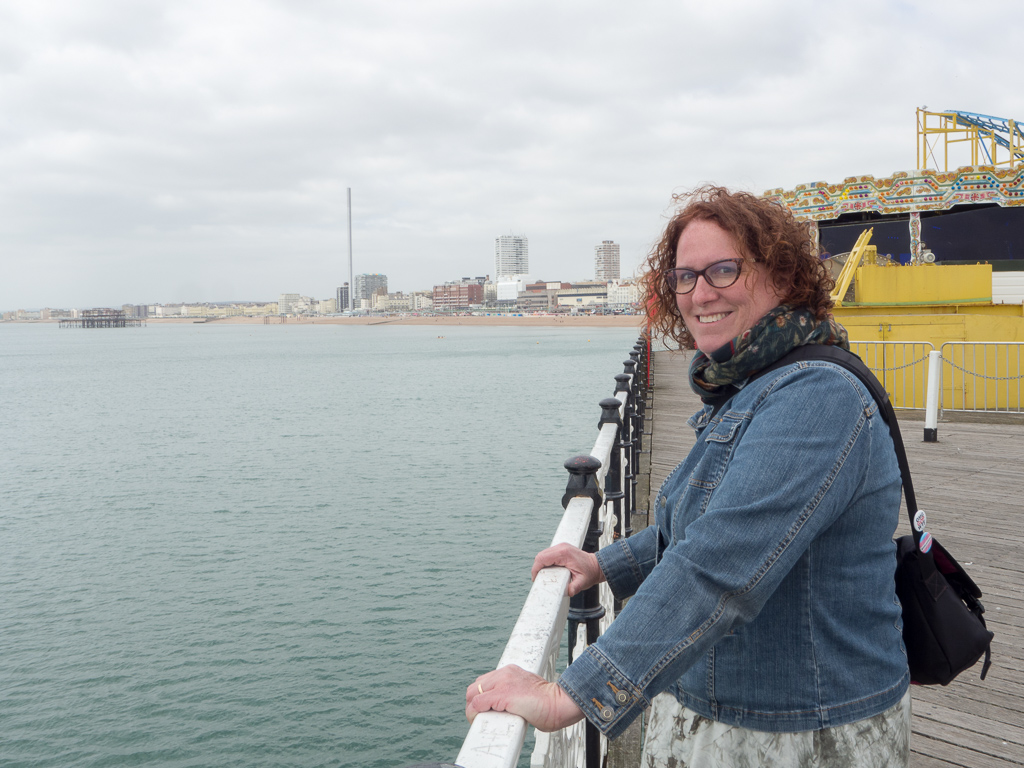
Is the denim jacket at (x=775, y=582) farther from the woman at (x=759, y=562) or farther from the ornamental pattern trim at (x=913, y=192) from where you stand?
the ornamental pattern trim at (x=913, y=192)

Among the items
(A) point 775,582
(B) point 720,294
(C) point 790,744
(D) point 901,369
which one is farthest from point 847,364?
(D) point 901,369

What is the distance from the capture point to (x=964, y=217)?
52.9 feet

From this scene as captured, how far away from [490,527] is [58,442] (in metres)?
20.9

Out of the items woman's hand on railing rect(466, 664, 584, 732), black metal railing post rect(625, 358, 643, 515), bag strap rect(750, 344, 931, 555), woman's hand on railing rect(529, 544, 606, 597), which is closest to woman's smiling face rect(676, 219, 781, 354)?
bag strap rect(750, 344, 931, 555)

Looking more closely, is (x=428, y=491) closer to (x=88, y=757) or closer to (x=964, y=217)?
(x=88, y=757)

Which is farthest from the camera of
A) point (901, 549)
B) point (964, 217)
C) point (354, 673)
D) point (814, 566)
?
point (964, 217)

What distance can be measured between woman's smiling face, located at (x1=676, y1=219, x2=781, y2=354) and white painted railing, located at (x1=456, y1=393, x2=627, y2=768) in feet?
2.24

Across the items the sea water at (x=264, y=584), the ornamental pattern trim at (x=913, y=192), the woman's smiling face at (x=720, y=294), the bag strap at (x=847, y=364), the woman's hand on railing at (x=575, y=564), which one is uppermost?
the ornamental pattern trim at (x=913, y=192)

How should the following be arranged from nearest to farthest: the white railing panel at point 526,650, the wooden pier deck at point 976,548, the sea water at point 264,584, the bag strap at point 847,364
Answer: the white railing panel at point 526,650
the bag strap at point 847,364
the wooden pier deck at point 976,548
the sea water at point 264,584

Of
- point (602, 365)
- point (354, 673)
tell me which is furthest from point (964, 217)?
point (602, 365)

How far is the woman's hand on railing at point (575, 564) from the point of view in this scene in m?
1.92

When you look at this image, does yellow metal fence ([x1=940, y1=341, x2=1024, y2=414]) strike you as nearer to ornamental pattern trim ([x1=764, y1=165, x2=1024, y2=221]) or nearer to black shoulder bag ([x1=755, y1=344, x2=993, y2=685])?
ornamental pattern trim ([x1=764, y1=165, x2=1024, y2=221])

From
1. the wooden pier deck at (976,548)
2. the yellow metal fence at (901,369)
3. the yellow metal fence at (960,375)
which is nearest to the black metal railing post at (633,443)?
the wooden pier deck at (976,548)

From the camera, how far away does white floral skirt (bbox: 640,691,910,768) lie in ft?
4.76
